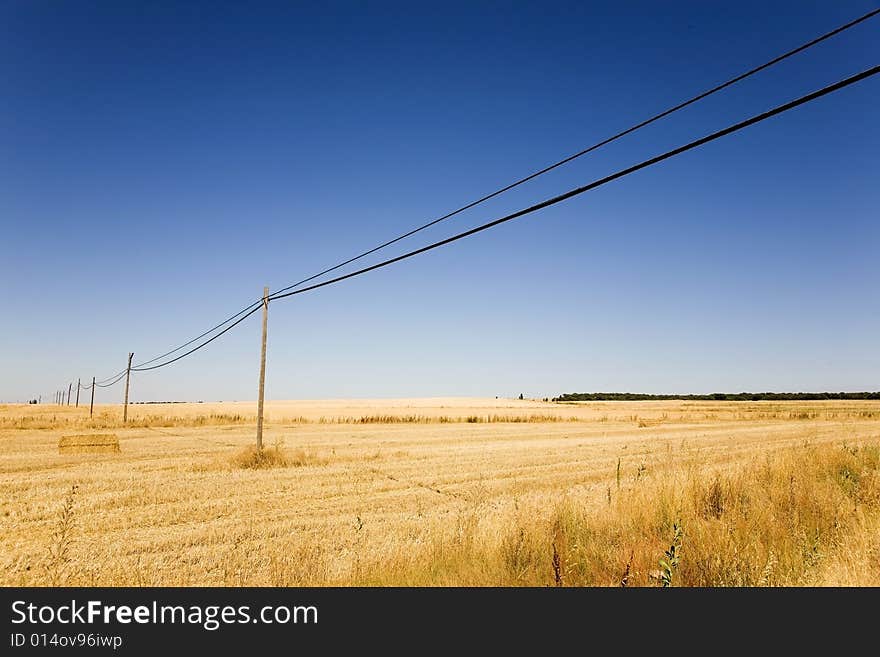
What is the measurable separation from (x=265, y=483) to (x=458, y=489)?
17.1ft

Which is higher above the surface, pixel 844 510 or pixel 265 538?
pixel 844 510

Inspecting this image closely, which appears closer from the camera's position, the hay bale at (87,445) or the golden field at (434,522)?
the golden field at (434,522)

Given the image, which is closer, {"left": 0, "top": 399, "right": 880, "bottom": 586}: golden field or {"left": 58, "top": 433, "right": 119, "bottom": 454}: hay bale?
{"left": 0, "top": 399, "right": 880, "bottom": 586}: golden field

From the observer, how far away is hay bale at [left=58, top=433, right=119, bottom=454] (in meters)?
20.6

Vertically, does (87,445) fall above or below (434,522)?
above

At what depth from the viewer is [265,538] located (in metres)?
8.86

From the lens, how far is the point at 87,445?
20.8 meters

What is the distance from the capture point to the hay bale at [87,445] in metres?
20.6

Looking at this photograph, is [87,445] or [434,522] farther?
[87,445]
